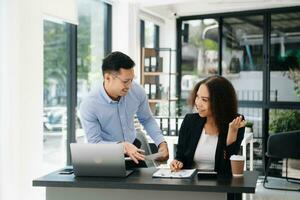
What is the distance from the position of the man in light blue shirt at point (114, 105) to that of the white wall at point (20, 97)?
0.81m

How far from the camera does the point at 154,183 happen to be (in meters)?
2.28

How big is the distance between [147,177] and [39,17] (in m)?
1.97

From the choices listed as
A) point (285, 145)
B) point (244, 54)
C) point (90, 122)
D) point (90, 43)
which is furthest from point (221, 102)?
point (244, 54)

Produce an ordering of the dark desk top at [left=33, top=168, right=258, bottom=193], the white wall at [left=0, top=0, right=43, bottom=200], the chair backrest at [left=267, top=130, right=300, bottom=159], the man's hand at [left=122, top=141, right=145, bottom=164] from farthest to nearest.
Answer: the chair backrest at [left=267, top=130, right=300, bottom=159]
the white wall at [left=0, top=0, right=43, bottom=200]
the man's hand at [left=122, top=141, right=145, bottom=164]
the dark desk top at [left=33, top=168, right=258, bottom=193]

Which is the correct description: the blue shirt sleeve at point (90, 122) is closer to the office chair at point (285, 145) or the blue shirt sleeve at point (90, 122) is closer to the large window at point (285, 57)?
the office chair at point (285, 145)

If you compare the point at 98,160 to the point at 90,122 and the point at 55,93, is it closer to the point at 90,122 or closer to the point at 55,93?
the point at 90,122

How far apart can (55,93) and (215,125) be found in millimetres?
2203

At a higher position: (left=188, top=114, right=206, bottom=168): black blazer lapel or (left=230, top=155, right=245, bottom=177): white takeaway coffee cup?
(left=188, top=114, right=206, bottom=168): black blazer lapel

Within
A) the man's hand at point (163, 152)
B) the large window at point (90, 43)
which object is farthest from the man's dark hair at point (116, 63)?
the large window at point (90, 43)

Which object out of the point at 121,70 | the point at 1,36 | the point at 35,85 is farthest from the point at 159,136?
the point at 1,36

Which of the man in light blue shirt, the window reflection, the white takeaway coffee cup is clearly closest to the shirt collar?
the man in light blue shirt

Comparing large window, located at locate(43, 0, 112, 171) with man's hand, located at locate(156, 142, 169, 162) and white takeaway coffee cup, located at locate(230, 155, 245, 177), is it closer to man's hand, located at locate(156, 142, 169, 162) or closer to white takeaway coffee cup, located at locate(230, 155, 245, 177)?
man's hand, located at locate(156, 142, 169, 162)

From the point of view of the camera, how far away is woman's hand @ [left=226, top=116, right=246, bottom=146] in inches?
104

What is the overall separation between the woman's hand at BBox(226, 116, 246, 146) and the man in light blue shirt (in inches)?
18.9
